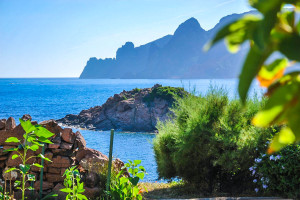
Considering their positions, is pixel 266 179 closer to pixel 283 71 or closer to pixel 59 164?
pixel 59 164

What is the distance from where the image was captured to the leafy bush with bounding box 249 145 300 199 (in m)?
4.52

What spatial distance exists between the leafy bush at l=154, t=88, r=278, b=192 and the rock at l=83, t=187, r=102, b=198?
4.97ft

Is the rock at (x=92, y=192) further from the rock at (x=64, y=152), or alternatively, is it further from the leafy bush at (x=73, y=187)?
the leafy bush at (x=73, y=187)

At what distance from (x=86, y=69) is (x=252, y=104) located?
165 m

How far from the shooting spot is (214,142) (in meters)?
5.49

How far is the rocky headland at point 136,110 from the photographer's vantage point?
105 feet

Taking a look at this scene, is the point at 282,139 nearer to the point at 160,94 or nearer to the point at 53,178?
the point at 53,178

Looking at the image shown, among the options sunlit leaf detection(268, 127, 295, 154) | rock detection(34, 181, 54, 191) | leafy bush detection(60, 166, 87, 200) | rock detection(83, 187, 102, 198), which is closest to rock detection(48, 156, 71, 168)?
rock detection(34, 181, 54, 191)

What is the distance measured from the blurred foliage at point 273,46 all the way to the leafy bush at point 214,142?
5100 millimetres

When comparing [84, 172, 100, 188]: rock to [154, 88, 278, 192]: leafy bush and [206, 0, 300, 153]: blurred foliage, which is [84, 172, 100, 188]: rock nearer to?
[154, 88, 278, 192]: leafy bush

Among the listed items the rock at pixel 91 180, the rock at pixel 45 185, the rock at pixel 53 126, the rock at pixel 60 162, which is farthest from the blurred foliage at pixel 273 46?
the rock at pixel 53 126

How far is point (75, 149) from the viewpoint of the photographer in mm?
5820

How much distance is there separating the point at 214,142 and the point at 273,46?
17.8ft

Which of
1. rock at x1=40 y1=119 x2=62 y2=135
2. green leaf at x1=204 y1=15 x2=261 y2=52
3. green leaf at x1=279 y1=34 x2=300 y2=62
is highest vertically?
green leaf at x1=204 y1=15 x2=261 y2=52
